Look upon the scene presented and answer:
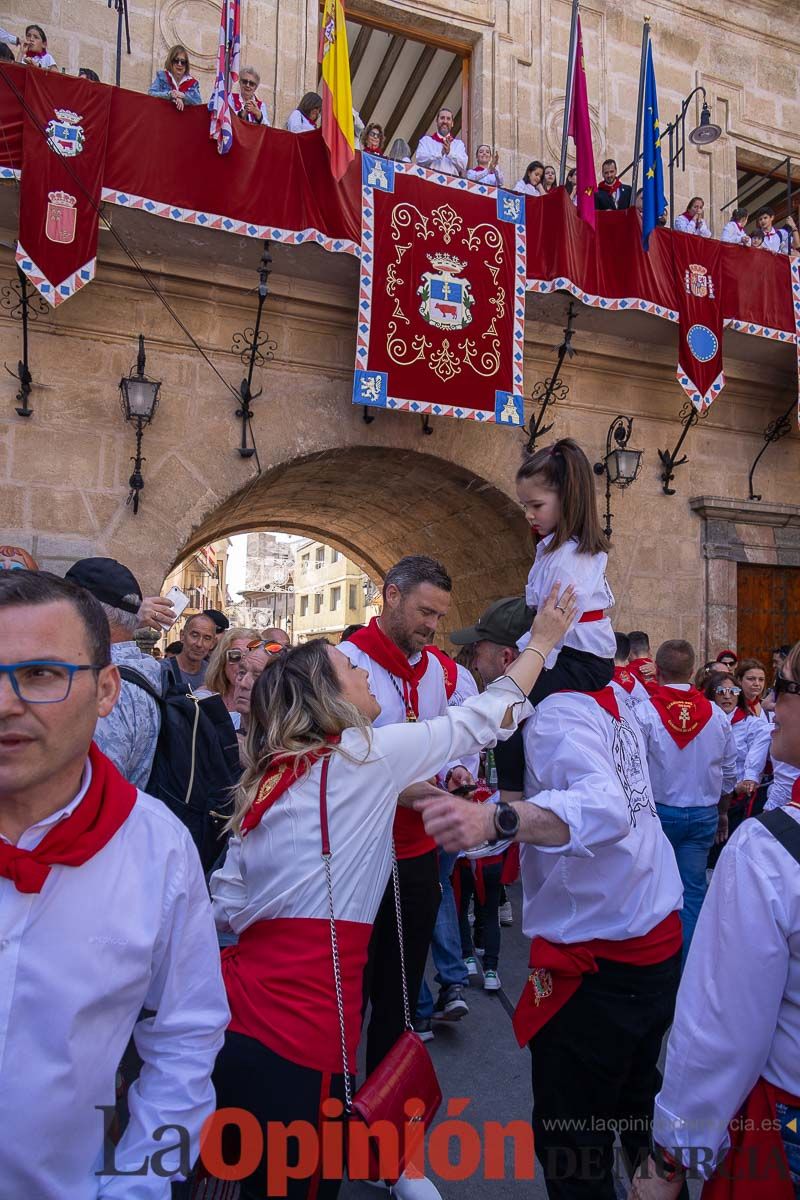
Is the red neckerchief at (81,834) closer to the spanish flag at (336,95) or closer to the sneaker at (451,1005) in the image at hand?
the sneaker at (451,1005)

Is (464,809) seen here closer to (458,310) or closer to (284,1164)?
(284,1164)

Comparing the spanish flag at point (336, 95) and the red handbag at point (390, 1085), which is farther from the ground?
the spanish flag at point (336, 95)

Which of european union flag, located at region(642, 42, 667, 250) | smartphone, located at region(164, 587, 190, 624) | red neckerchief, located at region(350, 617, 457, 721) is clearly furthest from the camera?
european union flag, located at region(642, 42, 667, 250)

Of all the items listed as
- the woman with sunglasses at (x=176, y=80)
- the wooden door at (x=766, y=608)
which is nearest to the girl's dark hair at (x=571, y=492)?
A: the woman with sunglasses at (x=176, y=80)

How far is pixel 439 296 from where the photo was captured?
24.2 ft

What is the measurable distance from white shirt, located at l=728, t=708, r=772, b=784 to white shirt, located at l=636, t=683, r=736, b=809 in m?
0.61

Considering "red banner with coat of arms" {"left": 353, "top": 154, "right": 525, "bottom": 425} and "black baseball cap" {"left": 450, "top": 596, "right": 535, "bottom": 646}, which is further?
"red banner with coat of arms" {"left": 353, "top": 154, "right": 525, "bottom": 425}

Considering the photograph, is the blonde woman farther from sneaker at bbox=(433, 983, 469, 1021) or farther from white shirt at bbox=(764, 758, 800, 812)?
sneaker at bbox=(433, 983, 469, 1021)

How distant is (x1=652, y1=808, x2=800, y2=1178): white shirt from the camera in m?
1.39

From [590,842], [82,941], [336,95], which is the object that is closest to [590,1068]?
[590,842]

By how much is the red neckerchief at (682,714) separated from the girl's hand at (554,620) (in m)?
2.81

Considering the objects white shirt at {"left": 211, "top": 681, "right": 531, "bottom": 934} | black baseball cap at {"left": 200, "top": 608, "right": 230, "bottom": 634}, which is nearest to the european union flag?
black baseball cap at {"left": 200, "top": 608, "right": 230, "bottom": 634}

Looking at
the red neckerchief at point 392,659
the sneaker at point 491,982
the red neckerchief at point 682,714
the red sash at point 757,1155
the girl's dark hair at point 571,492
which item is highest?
the girl's dark hair at point 571,492

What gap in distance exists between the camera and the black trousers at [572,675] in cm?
214
